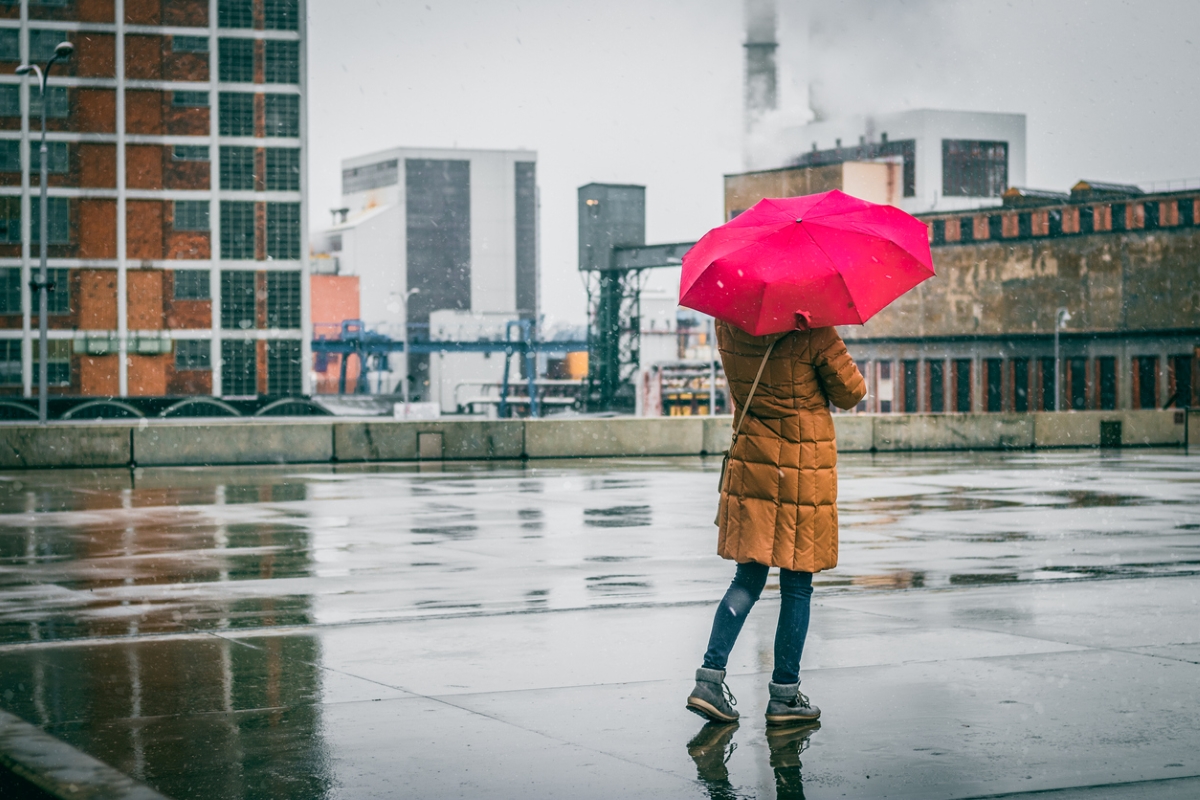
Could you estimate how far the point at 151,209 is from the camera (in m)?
76.9

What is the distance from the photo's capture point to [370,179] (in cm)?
14075

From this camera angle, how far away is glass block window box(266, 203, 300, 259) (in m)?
78.2

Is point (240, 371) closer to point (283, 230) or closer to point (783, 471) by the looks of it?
point (283, 230)

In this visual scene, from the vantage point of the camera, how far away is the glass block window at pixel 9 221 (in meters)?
76.1

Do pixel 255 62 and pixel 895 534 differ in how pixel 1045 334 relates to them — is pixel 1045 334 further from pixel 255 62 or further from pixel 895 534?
pixel 895 534

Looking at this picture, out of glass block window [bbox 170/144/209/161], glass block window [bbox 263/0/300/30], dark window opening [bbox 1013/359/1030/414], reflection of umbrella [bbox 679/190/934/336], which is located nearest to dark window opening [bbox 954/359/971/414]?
dark window opening [bbox 1013/359/1030/414]

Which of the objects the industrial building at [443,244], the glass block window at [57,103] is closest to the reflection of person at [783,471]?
the glass block window at [57,103]

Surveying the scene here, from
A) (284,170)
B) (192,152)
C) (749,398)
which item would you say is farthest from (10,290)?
(749,398)

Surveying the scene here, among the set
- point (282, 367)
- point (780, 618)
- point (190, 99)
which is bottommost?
point (780, 618)

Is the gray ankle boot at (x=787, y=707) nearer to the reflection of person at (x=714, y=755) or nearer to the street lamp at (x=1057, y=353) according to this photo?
the reflection of person at (x=714, y=755)

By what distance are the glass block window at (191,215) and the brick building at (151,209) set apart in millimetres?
50

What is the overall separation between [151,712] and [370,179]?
138 m

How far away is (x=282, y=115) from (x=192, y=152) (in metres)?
4.93

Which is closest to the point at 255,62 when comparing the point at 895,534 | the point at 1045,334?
the point at 1045,334
